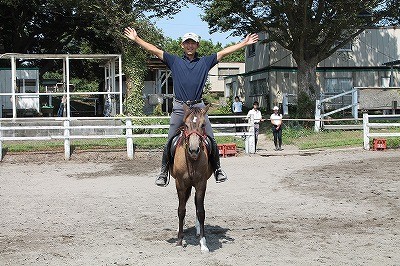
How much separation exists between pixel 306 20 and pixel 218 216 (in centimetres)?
1907

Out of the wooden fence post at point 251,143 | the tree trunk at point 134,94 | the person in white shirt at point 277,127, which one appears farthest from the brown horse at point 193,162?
the tree trunk at point 134,94

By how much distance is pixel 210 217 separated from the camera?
9148 millimetres

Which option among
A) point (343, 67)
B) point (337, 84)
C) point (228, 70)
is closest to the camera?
point (343, 67)

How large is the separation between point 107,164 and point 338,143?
8.84 meters

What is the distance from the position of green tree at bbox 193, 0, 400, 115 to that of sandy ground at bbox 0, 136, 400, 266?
11740mm

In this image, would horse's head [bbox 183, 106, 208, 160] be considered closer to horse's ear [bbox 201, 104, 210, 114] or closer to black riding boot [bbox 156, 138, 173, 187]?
horse's ear [bbox 201, 104, 210, 114]

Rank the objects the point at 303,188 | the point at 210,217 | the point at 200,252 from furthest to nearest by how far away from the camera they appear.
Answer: the point at 303,188
the point at 210,217
the point at 200,252

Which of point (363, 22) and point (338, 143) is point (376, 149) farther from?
point (363, 22)

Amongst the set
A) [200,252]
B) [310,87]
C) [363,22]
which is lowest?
[200,252]

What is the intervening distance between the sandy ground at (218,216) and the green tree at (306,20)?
38.5ft

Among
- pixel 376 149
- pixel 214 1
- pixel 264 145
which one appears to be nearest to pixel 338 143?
pixel 376 149

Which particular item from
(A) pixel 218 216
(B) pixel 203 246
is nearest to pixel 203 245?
(B) pixel 203 246

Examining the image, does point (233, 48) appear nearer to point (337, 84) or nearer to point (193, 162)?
point (193, 162)

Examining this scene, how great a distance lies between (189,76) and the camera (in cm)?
725
